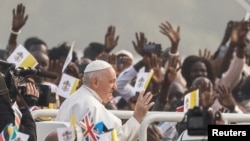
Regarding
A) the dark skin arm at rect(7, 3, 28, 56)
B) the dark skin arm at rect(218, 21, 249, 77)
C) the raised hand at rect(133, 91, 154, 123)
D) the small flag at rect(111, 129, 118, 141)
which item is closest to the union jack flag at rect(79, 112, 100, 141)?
the small flag at rect(111, 129, 118, 141)

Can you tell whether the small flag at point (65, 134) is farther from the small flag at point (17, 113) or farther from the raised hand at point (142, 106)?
the raised hand at point (142, 106)

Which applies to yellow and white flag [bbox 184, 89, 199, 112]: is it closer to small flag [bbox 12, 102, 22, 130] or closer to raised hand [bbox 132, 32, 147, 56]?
small flag [bbox 12, 102, 22, 130]

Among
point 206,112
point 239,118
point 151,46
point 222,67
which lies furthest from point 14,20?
point 206,112

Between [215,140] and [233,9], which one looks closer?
[215,140]

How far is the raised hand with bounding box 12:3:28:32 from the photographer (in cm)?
1466

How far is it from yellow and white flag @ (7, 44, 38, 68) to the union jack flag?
3.38 metres

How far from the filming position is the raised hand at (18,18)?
14656 mm

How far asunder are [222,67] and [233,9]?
155 inches

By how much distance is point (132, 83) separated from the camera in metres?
15.6

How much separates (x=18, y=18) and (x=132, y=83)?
171 centimetres

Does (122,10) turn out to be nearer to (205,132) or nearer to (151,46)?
(151,46)

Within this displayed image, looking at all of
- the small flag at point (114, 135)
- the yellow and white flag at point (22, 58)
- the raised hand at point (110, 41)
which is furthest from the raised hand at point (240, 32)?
the small flag at point (114, 135)

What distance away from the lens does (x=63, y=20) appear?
18.8 m

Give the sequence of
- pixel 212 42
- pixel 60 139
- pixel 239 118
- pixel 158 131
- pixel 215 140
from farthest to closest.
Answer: pixel 212 42 → pixel 158 131 → pixel 239 118 → pixel 60 139 → pixel 215 140
